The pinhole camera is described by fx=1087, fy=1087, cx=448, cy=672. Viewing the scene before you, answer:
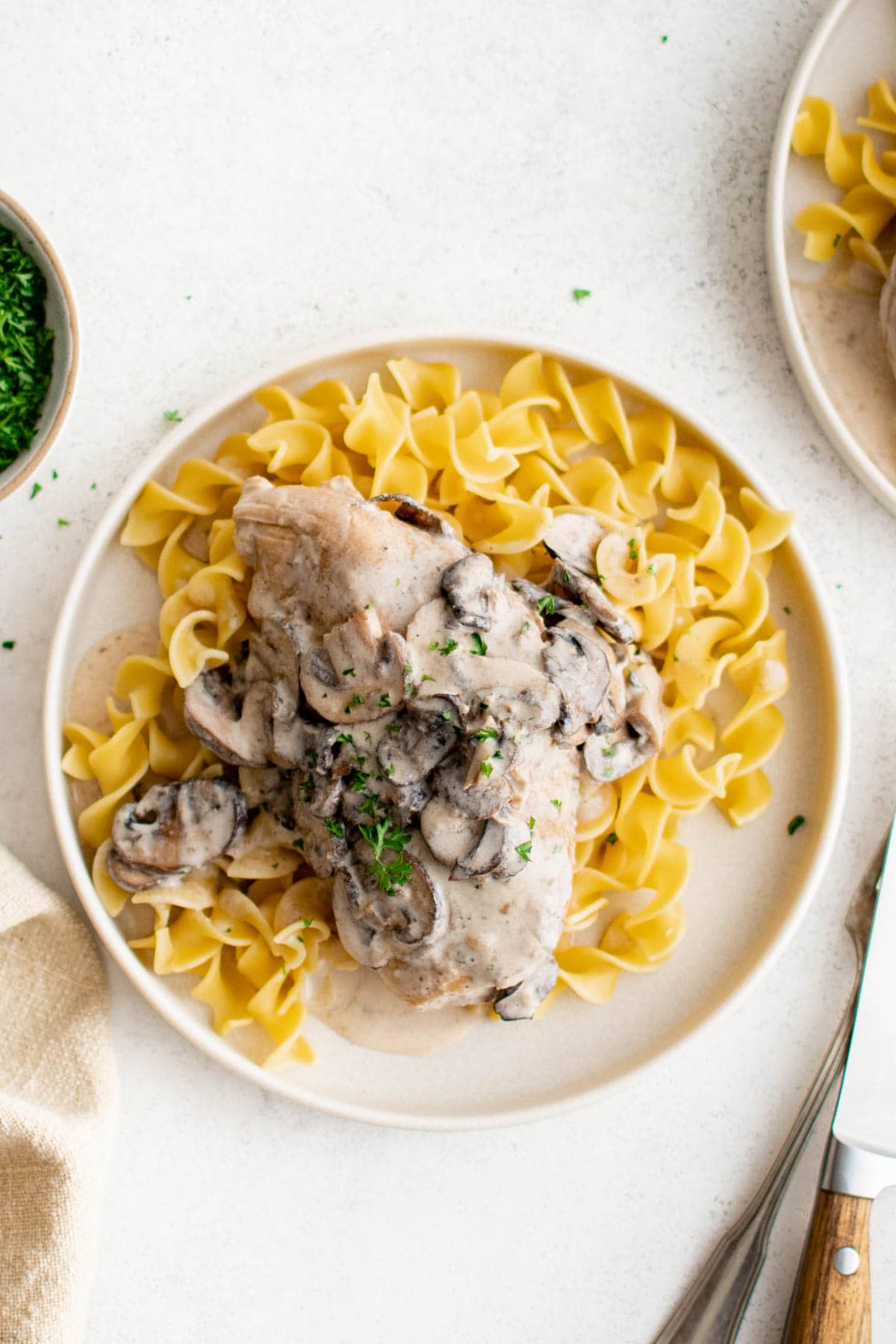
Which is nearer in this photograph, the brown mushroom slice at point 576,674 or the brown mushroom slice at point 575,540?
the brown mushroom slice at point 576,674

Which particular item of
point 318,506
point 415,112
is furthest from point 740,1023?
point 415,112

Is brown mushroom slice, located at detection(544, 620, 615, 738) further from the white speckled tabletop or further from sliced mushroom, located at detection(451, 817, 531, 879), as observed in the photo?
the white speckled tabletop

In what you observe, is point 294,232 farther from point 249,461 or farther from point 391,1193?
point 391,1193

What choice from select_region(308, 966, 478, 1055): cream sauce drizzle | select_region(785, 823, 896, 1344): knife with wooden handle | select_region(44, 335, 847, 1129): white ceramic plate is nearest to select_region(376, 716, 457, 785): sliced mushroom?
select_region(308, 966, 478, 1055): cream sauce drizzle

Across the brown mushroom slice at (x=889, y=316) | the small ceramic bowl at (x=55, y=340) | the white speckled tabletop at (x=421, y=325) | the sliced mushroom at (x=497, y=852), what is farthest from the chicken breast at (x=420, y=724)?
the brown mushroom slice at (x=889, y=316)

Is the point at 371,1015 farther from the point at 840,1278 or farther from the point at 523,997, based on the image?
the point at 840,1278

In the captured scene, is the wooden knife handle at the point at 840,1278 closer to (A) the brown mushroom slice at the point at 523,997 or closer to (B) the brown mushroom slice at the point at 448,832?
(A) the brown mushroom slice at the point at 523,997

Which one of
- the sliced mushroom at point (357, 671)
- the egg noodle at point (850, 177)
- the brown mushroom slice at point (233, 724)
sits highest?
the egg noodle at point (850, 177)

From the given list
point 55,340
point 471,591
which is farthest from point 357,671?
point 55,340
